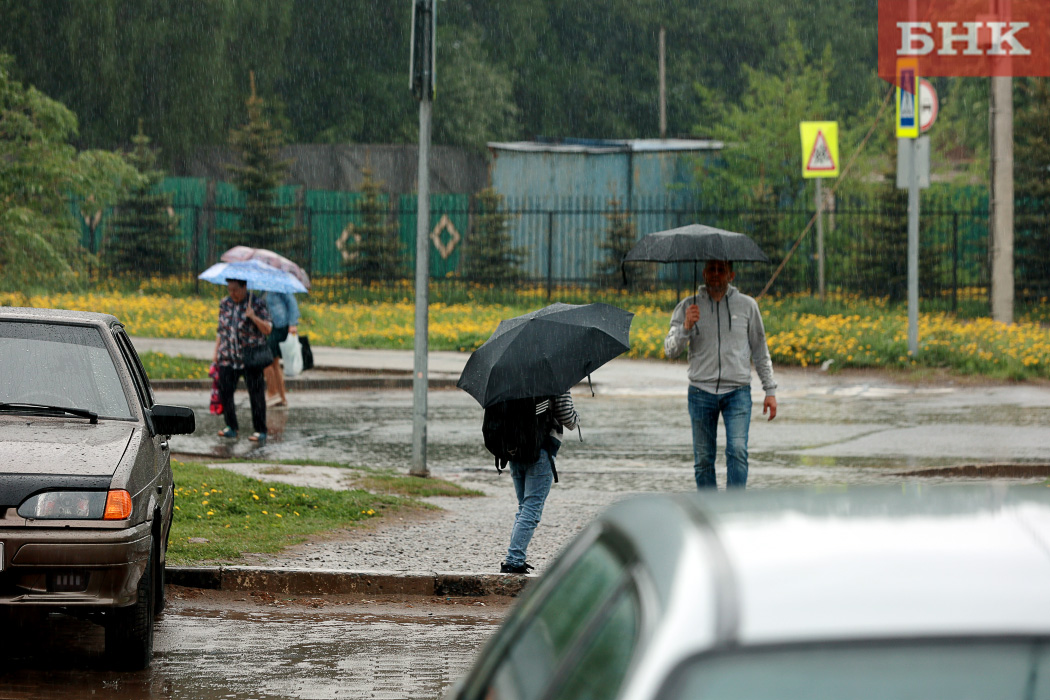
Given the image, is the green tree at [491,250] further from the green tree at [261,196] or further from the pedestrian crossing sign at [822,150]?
the pedestrian crossing sign at [822,150]

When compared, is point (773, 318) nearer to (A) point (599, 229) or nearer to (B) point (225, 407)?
(A) point (599, 229)

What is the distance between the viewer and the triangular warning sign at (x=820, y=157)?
21.7 meters

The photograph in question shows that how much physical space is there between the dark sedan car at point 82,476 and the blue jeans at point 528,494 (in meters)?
1.95

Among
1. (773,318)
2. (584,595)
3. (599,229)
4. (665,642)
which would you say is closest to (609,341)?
(584,595)

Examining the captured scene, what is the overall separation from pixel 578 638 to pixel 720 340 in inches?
257

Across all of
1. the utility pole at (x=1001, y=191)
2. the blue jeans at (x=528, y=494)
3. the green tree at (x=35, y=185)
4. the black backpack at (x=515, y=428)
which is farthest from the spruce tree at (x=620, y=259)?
the black backpack at (x=515, y=428)

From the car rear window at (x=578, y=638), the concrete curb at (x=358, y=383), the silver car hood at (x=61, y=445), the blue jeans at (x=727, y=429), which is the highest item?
the car rear window at (x=578, y=638)

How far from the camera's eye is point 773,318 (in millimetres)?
23375

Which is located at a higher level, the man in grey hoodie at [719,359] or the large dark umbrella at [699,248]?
the large dark umbrella at [699,248]

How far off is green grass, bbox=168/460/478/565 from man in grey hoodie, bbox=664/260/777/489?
7.83ft

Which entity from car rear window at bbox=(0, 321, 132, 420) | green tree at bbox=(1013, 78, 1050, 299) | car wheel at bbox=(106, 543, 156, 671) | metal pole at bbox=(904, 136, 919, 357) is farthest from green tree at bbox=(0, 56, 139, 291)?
green tree at bbox=(1013, 78, 1050, 299)

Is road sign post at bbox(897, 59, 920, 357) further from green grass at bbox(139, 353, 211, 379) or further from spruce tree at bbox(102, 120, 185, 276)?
spruce tree at bbox(102, 120, 185, 276)

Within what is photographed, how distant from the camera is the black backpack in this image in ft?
23.9

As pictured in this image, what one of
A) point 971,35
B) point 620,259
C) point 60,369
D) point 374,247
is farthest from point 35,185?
point 620,259
